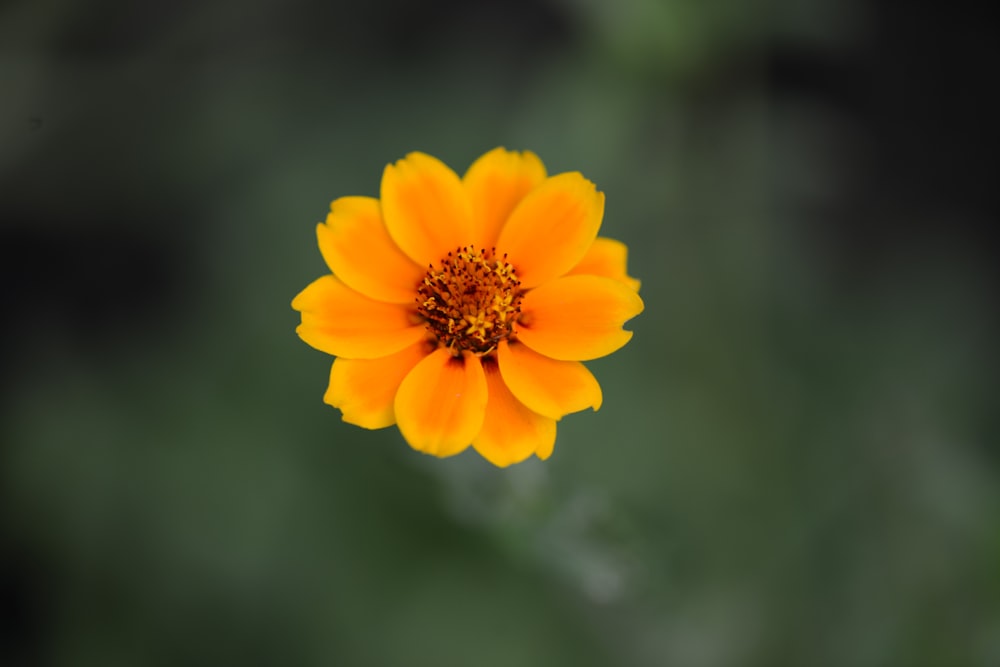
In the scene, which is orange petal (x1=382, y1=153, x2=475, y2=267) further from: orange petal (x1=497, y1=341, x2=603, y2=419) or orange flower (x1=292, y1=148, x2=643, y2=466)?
orange petal (x1=497, y1=341, x2=603, y2=419)

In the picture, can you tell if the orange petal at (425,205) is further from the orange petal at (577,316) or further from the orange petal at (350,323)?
the orange petal at (577,316)

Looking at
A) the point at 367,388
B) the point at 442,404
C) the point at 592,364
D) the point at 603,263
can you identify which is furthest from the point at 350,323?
the point at 592,364

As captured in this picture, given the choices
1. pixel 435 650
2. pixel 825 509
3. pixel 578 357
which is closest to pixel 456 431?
pixel 578 357

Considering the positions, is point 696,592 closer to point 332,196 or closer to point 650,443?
point 650,443

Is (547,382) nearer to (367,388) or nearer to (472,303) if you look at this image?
(472,303)

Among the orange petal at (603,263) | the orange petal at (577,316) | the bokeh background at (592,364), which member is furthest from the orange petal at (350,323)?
the bokeh background at (592,364)

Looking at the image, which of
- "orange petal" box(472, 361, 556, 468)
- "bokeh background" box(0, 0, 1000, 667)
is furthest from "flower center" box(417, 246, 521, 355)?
"bokeh background" box(0, 0, 1000, 667)
